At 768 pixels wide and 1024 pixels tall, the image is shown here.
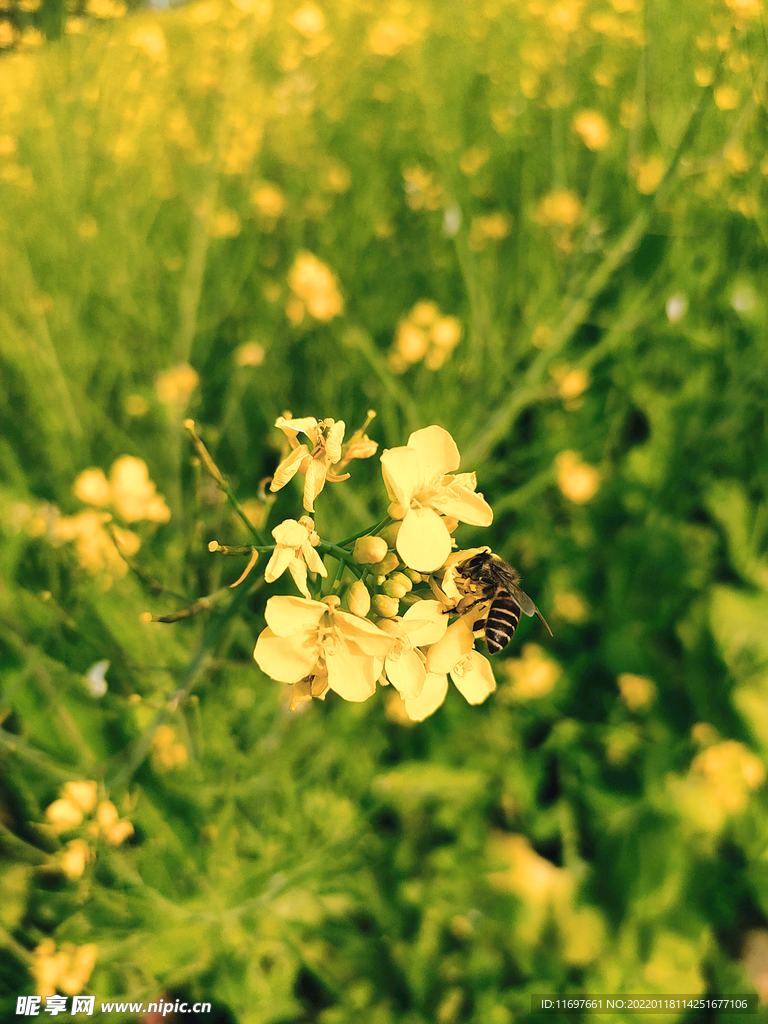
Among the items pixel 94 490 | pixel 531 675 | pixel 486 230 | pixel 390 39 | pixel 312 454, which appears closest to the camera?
pixel 312 454

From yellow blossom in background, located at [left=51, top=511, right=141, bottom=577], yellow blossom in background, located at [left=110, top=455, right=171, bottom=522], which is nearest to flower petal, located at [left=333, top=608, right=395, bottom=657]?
yellow blossom in background, located at [left=51, top=511, right=141, bottom=577]

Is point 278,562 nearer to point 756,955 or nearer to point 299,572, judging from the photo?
point 299,572

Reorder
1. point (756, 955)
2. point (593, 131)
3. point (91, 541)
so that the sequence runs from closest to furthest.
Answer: point (91, 541) → point (756, 955) → point (593, 131)

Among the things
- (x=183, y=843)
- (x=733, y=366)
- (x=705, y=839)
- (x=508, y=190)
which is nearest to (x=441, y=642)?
(x=183, y=843)

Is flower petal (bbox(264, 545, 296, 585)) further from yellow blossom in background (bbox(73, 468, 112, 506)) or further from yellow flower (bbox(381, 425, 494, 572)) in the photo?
yellow blossom in background (bbox(73, 468, 112, 506))

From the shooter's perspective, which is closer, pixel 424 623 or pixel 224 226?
pixel 424 623

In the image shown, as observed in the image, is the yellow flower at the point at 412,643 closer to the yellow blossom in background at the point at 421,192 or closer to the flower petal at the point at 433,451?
the flower petal at the point at 433,451

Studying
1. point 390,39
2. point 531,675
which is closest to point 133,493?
point 531,675
